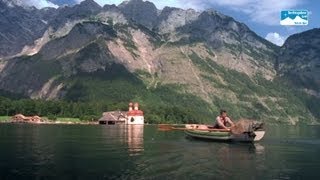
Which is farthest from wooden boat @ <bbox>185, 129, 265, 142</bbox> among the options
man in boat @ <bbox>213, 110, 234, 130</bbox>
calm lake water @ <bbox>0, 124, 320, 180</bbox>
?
calm lake water @ <bbox>0, 124, 320, 180</bbox>

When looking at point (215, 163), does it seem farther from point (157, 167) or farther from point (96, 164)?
point (96, 164)

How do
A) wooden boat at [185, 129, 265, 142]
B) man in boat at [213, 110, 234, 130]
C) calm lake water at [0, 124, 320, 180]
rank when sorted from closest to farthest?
calm lake water at [0, 124, 320, 180], wooden boat at [185, 129, 265, 142], man in boat at [213, 110, 234, 130]

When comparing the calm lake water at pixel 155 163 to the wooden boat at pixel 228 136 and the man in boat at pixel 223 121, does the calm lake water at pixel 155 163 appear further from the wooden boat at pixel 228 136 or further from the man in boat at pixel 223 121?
the man in boat at pixel 223 121

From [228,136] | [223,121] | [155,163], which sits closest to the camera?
[155,163]

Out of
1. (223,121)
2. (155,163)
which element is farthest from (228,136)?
(155,163)

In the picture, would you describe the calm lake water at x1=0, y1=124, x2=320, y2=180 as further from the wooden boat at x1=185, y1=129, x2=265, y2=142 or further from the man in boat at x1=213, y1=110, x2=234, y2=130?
the man in boat at x1=213, y1=110, x2=234, y2=130

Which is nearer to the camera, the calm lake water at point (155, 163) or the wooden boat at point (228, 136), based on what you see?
the calm lake water at point (155, 163)

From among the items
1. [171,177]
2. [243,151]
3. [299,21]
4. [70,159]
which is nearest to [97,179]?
[171,177]

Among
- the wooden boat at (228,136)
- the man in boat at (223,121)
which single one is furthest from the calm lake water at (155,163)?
the man in boat at (223,121)

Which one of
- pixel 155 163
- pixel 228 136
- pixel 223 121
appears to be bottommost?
pixel 155 163

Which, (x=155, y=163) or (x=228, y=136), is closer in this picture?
(x=155, y=163)

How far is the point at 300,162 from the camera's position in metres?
77.8

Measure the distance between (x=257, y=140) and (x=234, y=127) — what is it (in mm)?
6597

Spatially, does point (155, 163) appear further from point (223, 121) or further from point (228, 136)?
point (223, 121)
